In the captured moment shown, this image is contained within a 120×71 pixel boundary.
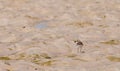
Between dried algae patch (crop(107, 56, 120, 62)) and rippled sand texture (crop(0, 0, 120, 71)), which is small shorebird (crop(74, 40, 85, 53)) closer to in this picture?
rippled sand texture (crop(0, 0, 120, 71))

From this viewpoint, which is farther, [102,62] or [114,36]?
[114,36]

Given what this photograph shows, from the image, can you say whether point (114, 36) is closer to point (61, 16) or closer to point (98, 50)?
point (98, 50)

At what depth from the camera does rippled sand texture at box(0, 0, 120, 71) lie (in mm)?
14500

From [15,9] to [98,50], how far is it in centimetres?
1034

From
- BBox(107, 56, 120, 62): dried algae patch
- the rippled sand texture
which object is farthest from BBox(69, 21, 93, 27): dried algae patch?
BBox(107, 56, 120, 62): dried algae patch

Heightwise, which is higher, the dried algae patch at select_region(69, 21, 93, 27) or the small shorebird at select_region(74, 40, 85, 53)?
the dried algae patch at select_region(69, 21, 93, 27)

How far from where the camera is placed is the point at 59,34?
18.9 m

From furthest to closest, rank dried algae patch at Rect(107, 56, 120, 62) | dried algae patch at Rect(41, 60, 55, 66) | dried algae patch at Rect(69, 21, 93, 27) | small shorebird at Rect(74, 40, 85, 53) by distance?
dried algae patch at Rect(69, 21, 93, 27) < small shorebird at Rect(74, 40, 85, 53) < dried algae patch at Rect(107, 56, 120, 62) < dried algae patch at Rect(41, 60, 55, 66)

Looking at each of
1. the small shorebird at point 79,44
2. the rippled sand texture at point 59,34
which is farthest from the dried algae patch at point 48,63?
the small shorebird at point 79,44

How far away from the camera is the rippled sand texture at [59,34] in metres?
14.5

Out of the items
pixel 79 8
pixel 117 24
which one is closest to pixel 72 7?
pixel 79 8

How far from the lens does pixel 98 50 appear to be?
1612cm

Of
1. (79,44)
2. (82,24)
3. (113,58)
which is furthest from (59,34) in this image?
(113,58)

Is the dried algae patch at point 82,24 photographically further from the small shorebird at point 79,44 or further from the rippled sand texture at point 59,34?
the small shorebird at point 79,44
